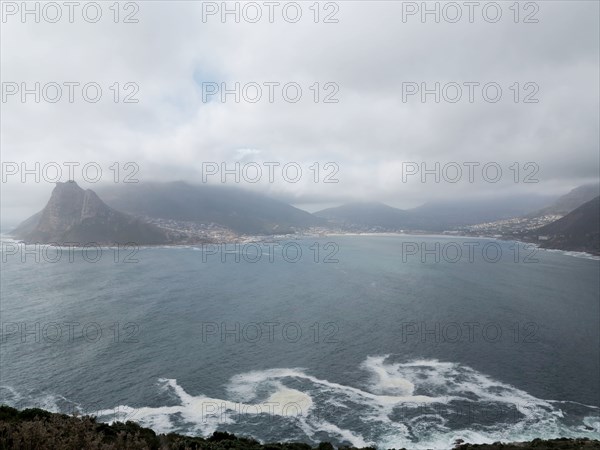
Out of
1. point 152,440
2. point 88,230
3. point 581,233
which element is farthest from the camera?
point 88,230

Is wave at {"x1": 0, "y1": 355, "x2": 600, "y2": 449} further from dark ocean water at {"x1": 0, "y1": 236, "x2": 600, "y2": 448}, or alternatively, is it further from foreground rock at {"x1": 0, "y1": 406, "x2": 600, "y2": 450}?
foreground rock at {"x1": 0, "y1": 406, "x2": 600, "y2": 450}

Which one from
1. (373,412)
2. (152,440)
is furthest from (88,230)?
(373,412)

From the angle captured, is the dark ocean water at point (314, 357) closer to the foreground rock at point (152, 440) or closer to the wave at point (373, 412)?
the wave at point (373, 412)

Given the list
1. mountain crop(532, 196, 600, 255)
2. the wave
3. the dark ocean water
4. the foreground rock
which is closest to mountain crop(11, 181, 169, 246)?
the dark ocean water

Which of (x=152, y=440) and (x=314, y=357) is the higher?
(x=152, y=440)

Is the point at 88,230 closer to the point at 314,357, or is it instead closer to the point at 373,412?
the point at 314,357

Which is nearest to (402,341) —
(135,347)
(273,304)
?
(273,304)
